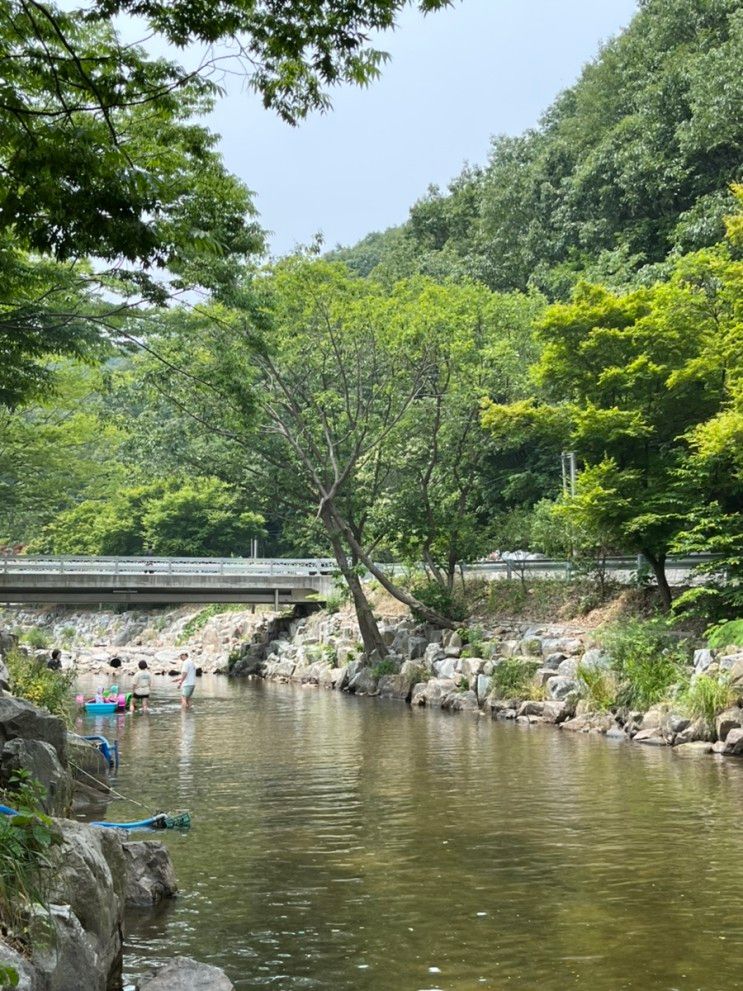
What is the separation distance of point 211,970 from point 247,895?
2.84 metres

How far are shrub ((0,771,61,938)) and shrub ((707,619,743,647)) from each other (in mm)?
15826

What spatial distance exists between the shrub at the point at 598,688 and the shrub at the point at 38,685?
10.5 m

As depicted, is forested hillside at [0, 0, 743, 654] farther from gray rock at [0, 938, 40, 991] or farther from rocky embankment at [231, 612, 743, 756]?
gray rock at [0, 938, 40, 991]

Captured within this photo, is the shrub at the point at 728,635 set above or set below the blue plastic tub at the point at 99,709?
above

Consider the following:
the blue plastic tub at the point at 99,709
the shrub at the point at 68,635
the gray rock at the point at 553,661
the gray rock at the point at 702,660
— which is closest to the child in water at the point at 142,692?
the blue plastic tub at the point at 99,709

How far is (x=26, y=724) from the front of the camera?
10805mm

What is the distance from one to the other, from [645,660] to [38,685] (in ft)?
39.2

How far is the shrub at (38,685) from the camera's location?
18.6m

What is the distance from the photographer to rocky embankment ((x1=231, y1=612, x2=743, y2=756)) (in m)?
19.1

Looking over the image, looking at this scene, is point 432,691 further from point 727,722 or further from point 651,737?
point 727,722

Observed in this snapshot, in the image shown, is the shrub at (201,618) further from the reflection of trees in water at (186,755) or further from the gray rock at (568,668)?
the gray rock at (568,668)

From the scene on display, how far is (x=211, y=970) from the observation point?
22.9 feet

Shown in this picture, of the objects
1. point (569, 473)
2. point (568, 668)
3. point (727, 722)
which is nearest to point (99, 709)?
point (568, 668)

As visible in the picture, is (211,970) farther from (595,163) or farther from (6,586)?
(595,163)
